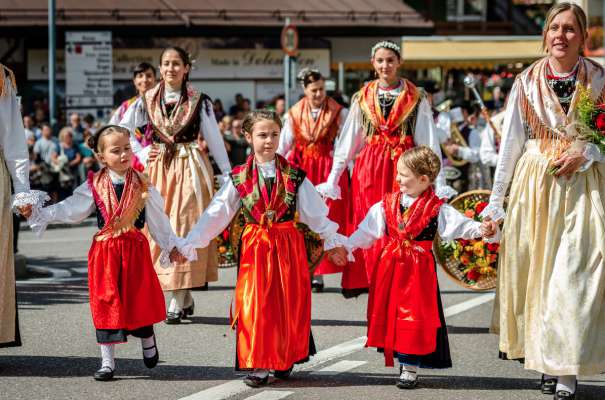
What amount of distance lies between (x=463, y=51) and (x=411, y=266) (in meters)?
24.8

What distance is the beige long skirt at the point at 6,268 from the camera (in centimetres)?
734

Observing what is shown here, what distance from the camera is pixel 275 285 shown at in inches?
274

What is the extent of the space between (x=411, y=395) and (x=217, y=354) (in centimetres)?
168

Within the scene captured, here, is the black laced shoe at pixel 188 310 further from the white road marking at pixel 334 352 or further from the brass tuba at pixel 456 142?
the brass tuba at pixel 456 142

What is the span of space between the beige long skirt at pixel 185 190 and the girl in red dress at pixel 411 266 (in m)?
2.32

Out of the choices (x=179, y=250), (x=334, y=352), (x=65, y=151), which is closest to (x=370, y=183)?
(x=334, y=352)

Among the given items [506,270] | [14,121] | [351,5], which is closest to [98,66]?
[351,5]

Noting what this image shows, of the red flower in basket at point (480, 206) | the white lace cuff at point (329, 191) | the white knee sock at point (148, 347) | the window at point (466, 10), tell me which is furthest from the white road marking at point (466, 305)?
the window at point (466, 10)

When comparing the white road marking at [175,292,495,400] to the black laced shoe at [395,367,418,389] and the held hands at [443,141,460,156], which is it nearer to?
the black laced shoe at [395,367,418,389]

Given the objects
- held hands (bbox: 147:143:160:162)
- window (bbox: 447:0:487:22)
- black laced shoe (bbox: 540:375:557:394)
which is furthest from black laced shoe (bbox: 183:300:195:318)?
window (bbox: 447:0:487:22)

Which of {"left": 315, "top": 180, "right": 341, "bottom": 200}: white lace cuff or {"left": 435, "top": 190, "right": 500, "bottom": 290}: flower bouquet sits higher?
{"left": 315, "top": 180, "right": 341, "bottom": 200}: white lace cuff

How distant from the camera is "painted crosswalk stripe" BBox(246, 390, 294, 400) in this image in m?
6.64

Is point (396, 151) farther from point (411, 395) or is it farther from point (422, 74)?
point (422, 74)

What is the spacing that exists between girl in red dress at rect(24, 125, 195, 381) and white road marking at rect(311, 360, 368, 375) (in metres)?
1.03
